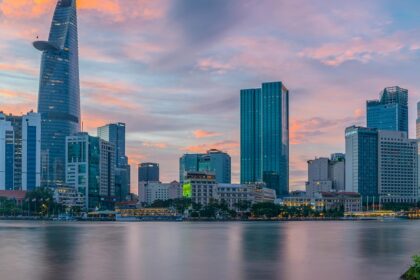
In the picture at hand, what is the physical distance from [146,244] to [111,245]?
518 cm

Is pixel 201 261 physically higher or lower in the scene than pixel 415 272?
lower

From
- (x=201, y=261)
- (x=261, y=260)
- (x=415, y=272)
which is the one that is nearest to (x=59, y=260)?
(x=201, y=261)

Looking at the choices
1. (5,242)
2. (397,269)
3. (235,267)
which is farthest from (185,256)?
(5,242)

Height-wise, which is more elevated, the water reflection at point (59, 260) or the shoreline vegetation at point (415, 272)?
the shoreline vegetation at point (415, 272)

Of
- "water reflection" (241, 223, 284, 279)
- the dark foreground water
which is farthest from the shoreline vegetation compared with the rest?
"water reflection" (241, 223, 284, 279)

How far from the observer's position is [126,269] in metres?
60.0

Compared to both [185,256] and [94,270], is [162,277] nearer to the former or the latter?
[94,270]

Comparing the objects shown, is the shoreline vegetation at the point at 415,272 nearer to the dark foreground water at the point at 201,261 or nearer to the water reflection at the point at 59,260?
the dark foreground water at the point at 201,261

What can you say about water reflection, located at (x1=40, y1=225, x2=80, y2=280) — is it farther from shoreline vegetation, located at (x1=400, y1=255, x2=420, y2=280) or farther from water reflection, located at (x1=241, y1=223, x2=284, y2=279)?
shoreline vegetation, located at (x1=400, y1=255, x2=420, y2=280)

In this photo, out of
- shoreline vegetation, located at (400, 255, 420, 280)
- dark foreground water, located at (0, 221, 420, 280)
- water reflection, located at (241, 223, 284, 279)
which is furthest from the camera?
water reflection, located at (241, 223, 284, 279)

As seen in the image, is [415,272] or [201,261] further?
[201,261]

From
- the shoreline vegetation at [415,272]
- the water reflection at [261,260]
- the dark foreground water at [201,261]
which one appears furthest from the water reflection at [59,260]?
the shoreline vegetation at [415,272]

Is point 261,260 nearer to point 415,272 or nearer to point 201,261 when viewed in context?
point 201,261

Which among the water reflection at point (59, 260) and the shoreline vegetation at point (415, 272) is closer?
the shoreline vegetation at point (415, 272)
